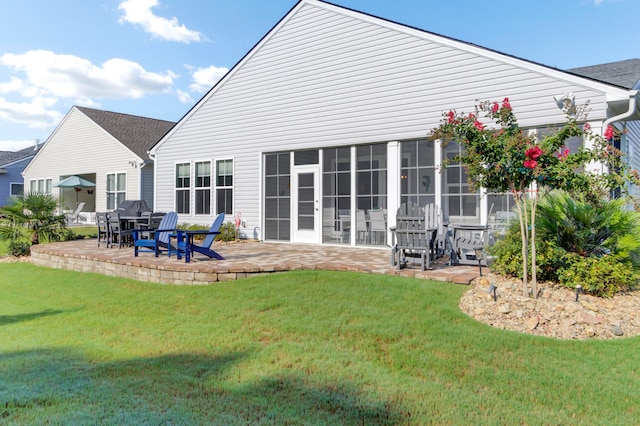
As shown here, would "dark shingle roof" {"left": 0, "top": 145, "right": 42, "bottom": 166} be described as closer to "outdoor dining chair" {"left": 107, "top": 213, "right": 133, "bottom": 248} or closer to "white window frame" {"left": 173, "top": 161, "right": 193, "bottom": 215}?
"white window frame" {"left": 173, "top": 161, "right": 193, "bottom": 215}

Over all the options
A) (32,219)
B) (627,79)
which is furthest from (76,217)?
(627,79)

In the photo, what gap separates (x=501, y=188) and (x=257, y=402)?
4.18 metres

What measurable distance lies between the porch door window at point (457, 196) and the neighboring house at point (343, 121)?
23 mm

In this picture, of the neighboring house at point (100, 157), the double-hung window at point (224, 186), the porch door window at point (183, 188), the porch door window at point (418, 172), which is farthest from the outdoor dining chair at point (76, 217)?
the porch door window at point (418, 172)

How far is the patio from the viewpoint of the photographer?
6445 millimetres

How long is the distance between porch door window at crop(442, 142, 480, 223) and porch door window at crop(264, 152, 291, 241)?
438 centimetres

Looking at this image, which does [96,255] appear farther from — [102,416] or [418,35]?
[418,35]

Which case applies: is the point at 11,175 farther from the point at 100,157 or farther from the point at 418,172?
the point at 418,172

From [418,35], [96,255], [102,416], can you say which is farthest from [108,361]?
[418,35]

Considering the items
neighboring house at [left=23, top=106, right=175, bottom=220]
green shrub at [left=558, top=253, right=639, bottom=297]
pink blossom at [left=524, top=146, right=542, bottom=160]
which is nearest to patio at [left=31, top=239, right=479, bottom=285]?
green shrub at [left=558, top=253, right=639, bottom=297]

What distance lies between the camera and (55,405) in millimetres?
2826

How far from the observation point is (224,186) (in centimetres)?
1254

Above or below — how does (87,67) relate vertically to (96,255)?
above

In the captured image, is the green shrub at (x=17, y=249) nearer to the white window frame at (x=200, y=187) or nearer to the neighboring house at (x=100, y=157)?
the white window frame at (x=200, y=187)
